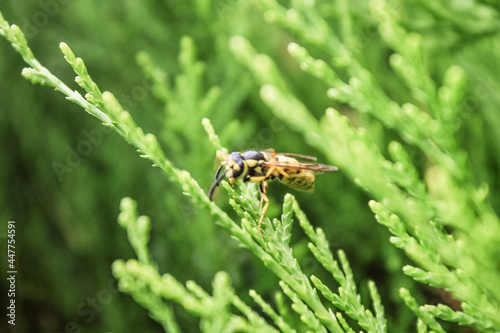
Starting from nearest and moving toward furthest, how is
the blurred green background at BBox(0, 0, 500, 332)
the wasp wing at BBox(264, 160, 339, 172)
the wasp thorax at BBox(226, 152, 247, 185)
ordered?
1. the wasp thorax at BBox(226, 152, 247, 185)
2. the wasp wing at BBox(264, 160, 339, 172)
3. the blurred green background at BBox(0, 0, 500, 332)

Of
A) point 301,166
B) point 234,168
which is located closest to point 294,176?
point 301,166

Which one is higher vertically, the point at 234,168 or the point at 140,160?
the point at 234,168

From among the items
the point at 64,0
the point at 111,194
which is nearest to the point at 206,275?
the point at 111,194

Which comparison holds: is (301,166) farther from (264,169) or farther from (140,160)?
(140,160)

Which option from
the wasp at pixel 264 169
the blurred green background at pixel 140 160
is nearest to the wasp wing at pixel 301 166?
the wasp at pixel 264 169

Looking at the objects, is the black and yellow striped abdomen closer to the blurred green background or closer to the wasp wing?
the wasp wing

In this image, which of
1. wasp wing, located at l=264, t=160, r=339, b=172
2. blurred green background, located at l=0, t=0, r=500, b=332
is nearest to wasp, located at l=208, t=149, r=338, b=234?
wasp wing, located at l=264, t=160, r=339, b=172
